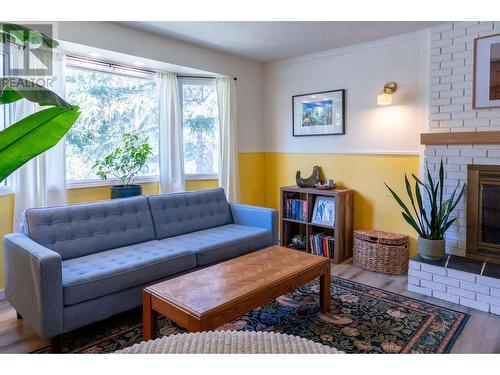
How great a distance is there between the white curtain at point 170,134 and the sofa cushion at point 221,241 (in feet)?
2.85

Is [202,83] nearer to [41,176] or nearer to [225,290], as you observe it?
[41,176]

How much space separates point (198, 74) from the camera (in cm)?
400

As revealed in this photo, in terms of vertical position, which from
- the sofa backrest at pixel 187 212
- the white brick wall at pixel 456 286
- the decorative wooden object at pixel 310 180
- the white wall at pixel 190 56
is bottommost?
the white brick wall at pixel 456 286

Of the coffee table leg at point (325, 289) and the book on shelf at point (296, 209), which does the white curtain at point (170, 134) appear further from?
the coffee table leg at point (325, 289)

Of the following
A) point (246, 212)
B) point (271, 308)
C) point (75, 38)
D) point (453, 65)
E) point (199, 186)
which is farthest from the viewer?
point (199, 186)

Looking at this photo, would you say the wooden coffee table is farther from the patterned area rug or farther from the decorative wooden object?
the decorative wooden object

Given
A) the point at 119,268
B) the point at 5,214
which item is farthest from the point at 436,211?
the point at 5,214

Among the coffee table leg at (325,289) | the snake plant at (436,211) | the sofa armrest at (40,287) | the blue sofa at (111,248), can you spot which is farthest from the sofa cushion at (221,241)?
the snake plant at (436,211)

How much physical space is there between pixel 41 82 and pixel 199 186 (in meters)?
1.95

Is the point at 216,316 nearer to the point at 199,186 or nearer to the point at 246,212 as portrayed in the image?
the point at 246,212

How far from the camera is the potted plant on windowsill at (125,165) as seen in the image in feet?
10.7

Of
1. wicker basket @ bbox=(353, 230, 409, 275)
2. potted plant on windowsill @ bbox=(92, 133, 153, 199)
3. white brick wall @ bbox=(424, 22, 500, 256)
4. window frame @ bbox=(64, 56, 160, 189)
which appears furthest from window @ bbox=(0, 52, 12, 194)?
white brick wall @ bbox=(424, 22, 500, 256)

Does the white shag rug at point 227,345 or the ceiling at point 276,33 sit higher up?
the ceiling at point 276,33
